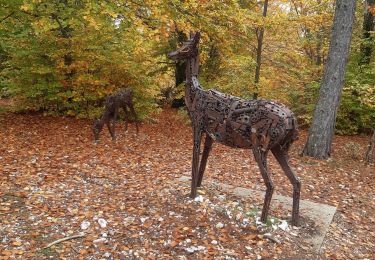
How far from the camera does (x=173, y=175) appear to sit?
789 centimetres

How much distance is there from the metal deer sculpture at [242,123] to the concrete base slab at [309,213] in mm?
348

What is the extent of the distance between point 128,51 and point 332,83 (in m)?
8.04

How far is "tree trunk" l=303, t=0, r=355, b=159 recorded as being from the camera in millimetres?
9227

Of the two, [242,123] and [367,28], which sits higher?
[367,28]

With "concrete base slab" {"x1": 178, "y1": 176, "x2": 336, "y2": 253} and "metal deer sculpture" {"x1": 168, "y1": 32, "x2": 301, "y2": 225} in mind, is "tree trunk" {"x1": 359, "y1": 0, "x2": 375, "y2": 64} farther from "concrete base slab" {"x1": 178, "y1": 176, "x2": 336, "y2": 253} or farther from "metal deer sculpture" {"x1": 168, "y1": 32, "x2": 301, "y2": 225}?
"metal deer sculpture" {"x1": 168, "y1": 32, "x2": 301, "y2": 225}

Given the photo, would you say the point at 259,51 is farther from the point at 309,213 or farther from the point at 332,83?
the point at 309,213

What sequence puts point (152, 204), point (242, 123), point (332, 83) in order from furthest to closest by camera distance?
1. point (332, 83)
2. point (152, 204)
3. point (242, 123)

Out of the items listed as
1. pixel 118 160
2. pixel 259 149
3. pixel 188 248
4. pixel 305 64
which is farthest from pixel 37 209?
pixel 305 64

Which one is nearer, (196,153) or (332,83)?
(196,153)

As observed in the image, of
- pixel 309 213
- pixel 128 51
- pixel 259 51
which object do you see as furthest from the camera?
pixel 128 51

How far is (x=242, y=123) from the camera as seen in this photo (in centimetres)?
516

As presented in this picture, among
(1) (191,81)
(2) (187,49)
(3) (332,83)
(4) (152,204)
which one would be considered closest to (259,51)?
(3) (332,83)

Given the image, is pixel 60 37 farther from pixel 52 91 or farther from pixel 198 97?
pixel 198 97

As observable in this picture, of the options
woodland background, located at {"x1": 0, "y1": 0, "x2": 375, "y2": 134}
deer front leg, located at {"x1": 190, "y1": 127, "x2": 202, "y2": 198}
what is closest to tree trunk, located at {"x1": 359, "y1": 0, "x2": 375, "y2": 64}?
woodland background, located at {"x1": 0, "y1": 0, "x2": 375, "y2": 134}
